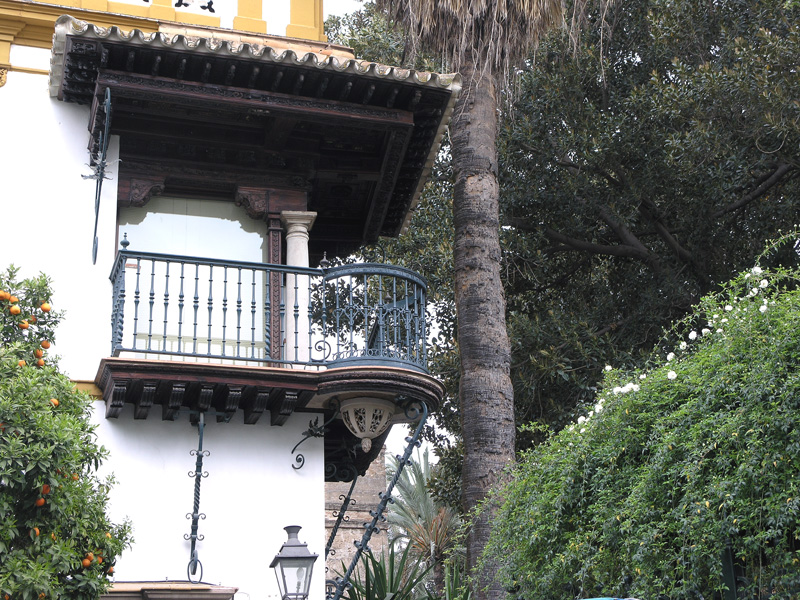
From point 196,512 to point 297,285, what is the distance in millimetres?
2434

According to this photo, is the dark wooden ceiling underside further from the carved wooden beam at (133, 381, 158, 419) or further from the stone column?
the carved wooden beam at (133, 381, 158, 419)

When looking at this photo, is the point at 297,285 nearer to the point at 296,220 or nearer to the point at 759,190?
the point at 296,220

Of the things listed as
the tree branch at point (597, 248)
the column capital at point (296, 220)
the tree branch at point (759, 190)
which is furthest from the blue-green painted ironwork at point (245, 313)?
the tree branch at point (759, 190)

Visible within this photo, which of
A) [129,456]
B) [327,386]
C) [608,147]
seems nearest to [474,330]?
[327,386]

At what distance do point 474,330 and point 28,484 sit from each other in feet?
16.3

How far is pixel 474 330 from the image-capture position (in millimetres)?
10203

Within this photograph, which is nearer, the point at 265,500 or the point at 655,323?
the point at 265,500

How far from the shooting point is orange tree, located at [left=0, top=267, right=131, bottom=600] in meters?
6.25

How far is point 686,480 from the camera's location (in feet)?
21.3

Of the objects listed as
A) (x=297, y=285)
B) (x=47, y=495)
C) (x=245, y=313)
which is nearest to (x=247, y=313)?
(x=245, y=313)

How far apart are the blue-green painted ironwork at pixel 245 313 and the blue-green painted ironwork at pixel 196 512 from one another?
77cm

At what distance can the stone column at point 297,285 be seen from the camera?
9.70 m

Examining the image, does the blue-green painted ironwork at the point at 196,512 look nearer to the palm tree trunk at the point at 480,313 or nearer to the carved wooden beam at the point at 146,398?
the carved wooden beam at the point at 146,398

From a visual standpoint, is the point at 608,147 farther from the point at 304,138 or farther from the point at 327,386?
the point at 327,386
